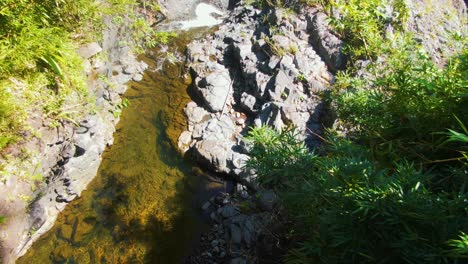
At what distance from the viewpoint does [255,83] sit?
7371 millimetres

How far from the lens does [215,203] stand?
17.9 ft

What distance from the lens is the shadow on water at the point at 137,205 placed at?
4570 mm

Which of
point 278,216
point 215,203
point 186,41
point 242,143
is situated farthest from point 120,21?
point 278,216

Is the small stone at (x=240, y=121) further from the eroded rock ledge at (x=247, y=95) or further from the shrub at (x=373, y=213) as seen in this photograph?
the shrub at (x=373, y=213)

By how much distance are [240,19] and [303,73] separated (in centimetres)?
366

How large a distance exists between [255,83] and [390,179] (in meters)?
5.55

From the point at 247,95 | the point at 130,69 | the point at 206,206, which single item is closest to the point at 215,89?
the point at 247,95

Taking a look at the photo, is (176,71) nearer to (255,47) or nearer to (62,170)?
(255,47)

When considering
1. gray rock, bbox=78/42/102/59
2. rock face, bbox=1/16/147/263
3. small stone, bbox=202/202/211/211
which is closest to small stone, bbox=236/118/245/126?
small stone, bbox=202/202/211/211

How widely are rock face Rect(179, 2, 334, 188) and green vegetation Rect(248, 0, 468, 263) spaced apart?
2.60 m

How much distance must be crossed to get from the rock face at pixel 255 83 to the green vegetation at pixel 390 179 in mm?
2603

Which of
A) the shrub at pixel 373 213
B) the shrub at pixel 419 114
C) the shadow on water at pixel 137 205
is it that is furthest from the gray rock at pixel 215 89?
the shrub at pixel 373 213

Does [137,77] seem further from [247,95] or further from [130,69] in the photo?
[247,95]

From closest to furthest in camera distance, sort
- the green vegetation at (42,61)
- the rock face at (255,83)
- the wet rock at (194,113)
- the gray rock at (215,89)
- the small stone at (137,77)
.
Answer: the green vegetation at (42,61) → the rock face at (255,83) → the wet rock at (194,113) → the gray rock at (215,89) → the small stone at (137,77)
